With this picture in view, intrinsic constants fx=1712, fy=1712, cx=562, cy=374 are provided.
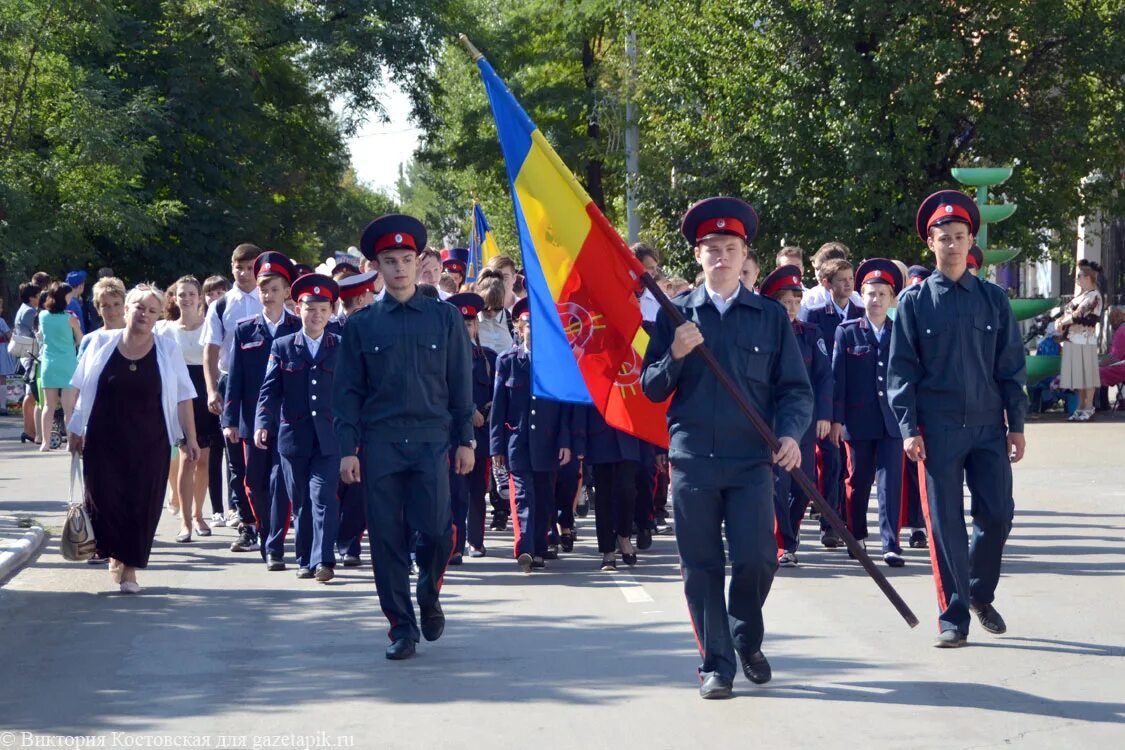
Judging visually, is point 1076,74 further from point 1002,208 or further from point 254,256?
point 254,256

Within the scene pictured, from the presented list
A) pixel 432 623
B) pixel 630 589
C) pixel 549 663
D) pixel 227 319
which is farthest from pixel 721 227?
pixel 227 319

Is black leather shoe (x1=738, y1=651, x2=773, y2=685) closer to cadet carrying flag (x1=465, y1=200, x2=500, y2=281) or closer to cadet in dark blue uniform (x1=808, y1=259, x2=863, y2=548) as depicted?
cadet in dark blue uniform (x1=808, y1=259, x2=863, y2=548)

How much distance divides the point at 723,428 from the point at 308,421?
4525mm

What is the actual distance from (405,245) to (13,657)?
9.14 ft

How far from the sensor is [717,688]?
7016 millimetres

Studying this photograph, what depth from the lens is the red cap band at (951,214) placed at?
833 centimetres

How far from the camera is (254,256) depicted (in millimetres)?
13555

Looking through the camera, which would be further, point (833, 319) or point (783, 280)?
point (833, 319)

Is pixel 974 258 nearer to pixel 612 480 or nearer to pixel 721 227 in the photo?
pixel 612 480

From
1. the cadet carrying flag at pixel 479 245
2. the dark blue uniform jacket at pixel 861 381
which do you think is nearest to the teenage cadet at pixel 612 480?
the dark blue uniform jacket at pixel 861 381

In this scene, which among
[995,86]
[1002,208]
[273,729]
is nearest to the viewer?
Result: [273,729]

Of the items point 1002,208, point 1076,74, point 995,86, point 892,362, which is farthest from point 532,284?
point 1076,74

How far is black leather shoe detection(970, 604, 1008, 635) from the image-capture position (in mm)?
8367

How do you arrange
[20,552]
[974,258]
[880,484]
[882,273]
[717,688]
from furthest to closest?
[974,258] < [20,552] < [882,273] < [880,484] < [717,688]
